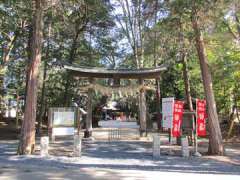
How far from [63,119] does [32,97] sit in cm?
367

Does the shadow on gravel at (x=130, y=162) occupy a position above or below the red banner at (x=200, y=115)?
below

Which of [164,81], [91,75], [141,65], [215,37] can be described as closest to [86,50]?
[141,65]

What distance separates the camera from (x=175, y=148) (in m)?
16.0

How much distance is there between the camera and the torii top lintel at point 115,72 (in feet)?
62.9

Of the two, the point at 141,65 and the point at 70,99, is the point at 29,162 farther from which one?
the point at 70,99

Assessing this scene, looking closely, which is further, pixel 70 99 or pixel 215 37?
pixel 70 99

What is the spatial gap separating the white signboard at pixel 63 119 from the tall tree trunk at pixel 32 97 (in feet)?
10.8

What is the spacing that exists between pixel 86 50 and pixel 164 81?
11.5 m

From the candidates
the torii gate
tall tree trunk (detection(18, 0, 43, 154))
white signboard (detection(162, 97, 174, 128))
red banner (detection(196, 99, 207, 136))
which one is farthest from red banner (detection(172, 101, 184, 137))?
tall tree trunk (detection(18, 0, 43, 154))

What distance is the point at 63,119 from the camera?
16.6 m

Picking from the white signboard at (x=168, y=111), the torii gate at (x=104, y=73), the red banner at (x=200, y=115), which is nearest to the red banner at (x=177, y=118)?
the white signboard at (x=168, y=111)

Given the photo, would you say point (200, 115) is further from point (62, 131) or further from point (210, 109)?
point (62, 131)

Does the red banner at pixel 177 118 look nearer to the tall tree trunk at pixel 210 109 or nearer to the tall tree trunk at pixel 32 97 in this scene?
the tall tree trunk at pixel 210 109

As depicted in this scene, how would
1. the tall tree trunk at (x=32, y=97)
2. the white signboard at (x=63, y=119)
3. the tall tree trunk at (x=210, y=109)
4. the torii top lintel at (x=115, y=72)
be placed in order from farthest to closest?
the torii top lintel at (x=115, y=72), the white signboard at (x=63, y=119), the tall tree trunk at (x=210, y=109), the tall tree trunk at (x=32, y=97)
